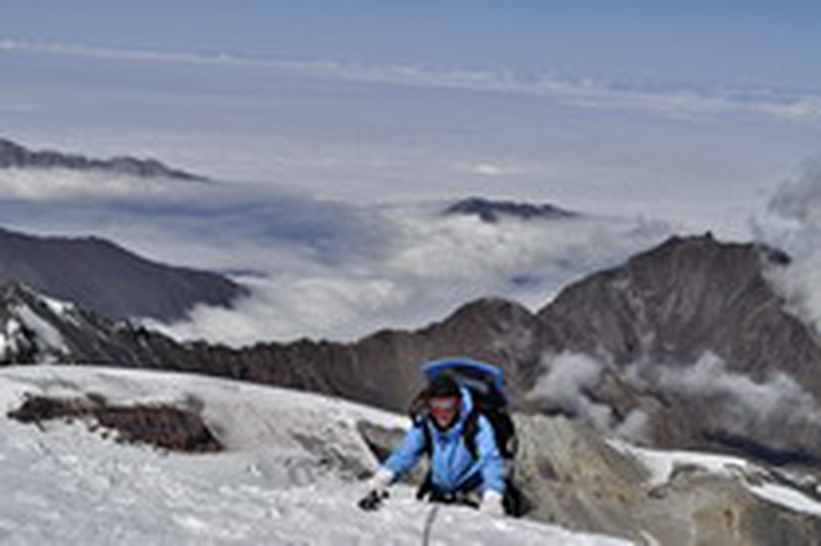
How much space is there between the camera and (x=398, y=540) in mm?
21422

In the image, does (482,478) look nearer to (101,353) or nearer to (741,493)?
(741,493)

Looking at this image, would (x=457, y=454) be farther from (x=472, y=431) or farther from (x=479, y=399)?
(x=479, y=399)

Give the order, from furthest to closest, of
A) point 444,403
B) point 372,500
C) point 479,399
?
point 372,500 → point 479,399 → point 444,403

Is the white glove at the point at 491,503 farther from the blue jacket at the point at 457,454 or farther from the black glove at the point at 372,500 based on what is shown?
the black glove at the point at 372,500

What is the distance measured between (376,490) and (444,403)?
2.64 metres

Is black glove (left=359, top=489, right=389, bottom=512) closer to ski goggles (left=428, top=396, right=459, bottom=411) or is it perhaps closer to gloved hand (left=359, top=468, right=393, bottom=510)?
gloved hand (left=359, top=468, right=393, bottom=510)

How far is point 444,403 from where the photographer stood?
21734 mm

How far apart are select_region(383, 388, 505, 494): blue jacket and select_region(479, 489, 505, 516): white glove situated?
85mm

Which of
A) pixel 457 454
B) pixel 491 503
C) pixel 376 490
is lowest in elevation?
pixel 376 490

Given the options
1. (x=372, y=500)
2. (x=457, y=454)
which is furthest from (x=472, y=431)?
(x=372, y=500)

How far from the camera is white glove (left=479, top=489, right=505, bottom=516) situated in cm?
2269

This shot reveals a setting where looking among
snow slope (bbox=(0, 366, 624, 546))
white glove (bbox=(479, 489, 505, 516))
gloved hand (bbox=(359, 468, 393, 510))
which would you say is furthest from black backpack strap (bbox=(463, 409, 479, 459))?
gloved hand (bbox=(359, 468, 393, 510))

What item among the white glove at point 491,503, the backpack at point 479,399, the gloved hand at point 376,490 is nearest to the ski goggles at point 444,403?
the backpack at point 479,399

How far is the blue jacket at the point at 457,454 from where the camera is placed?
22.2 metres
